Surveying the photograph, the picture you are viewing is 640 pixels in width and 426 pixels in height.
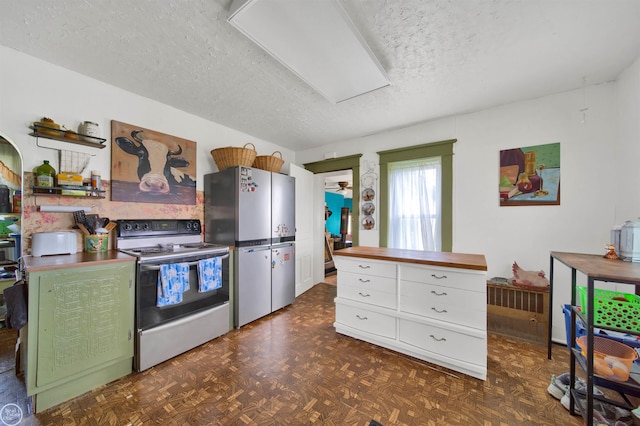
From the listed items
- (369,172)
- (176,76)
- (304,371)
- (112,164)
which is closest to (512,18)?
(369,172)

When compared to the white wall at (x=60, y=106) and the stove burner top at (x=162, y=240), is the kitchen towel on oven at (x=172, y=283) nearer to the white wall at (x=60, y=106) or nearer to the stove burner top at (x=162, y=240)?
the stove burner top at (x=162, y=240)

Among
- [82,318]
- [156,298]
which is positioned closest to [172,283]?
[156,298]

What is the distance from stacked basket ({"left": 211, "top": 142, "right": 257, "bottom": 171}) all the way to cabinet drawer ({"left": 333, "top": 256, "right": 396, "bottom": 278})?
5.35 feet

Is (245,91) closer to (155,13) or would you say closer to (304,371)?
(155,13)

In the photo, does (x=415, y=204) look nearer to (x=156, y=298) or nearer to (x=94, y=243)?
(x=156, y=298)

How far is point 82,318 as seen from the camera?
165 cm

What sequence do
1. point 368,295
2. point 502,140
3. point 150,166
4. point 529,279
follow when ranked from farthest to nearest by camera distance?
1. point 502,140
2. point 150,166
3. point 529,279
4. point 368,295

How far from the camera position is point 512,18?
1.50 m

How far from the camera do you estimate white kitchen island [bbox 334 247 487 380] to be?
180 centimetres

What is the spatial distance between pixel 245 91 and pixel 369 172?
212 centimetres

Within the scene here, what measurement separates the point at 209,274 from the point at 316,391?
144 centimetres

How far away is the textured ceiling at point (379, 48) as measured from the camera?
1445 millimetres

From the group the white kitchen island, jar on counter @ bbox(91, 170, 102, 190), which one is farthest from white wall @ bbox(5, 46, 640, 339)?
the white kitchen island

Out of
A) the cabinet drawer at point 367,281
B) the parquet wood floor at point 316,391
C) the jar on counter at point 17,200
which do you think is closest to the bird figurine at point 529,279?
the parquet wood floor at point 316,391
